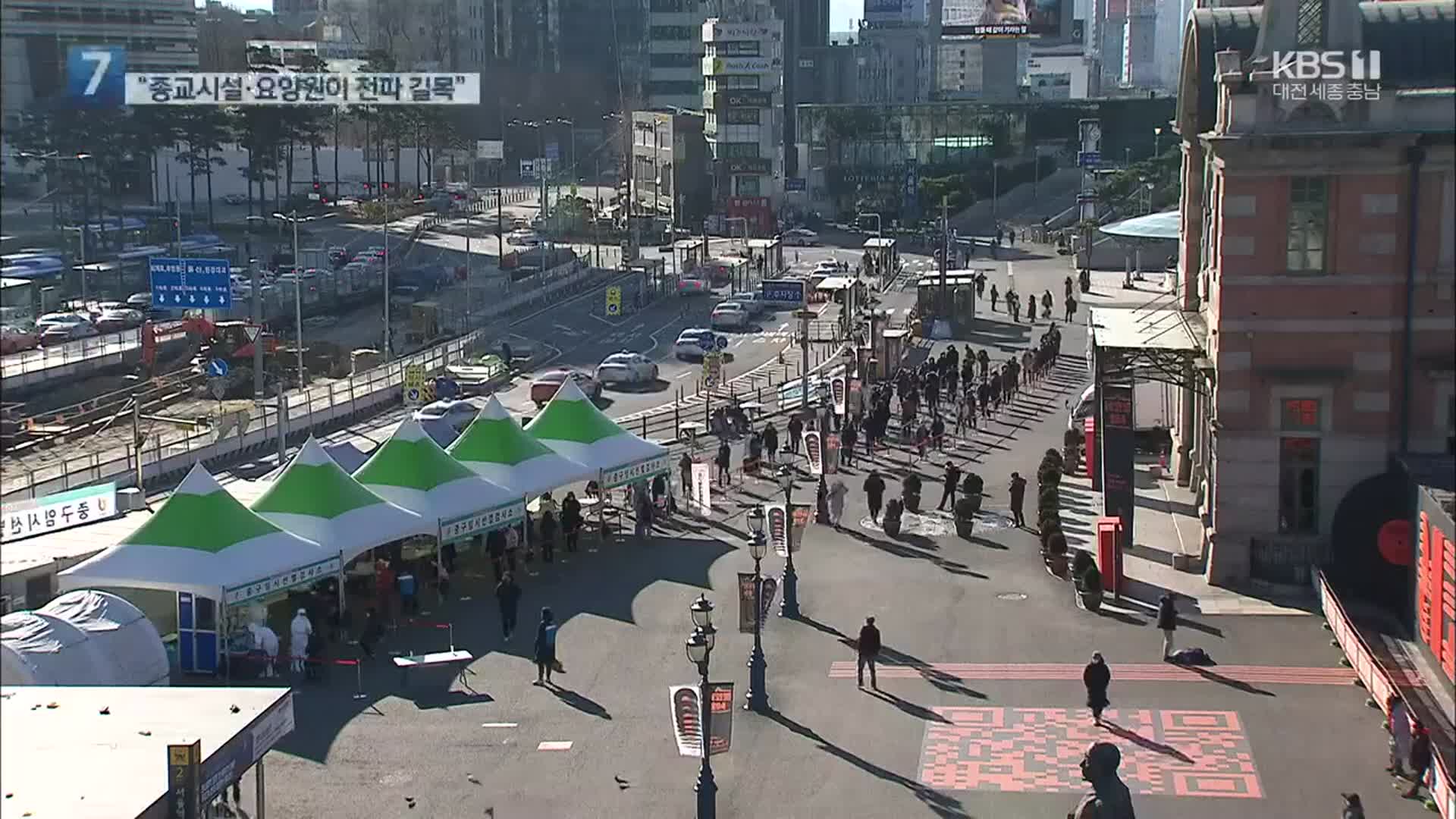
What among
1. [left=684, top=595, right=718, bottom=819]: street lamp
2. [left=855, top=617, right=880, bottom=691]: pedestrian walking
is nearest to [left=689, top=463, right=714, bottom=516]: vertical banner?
[left=855, top=617, right=880, bottom=691]: pedestrian walking

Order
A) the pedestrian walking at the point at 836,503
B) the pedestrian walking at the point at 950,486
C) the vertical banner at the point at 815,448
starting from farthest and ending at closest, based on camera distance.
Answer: the vertical banner at the point at 815,448, the pedestrian walking at the point at 950,486, the pedestrian walking at the point at 836,503

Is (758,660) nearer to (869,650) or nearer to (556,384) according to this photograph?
(869,650)

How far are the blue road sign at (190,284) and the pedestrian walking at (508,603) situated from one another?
23.1 metres

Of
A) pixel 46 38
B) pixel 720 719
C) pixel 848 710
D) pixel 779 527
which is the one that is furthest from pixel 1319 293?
pixel 46 38

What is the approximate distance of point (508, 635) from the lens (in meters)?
29.1

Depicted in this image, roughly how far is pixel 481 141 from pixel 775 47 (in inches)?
1183

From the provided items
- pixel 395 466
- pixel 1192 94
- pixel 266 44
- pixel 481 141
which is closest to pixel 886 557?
pixel 395 466

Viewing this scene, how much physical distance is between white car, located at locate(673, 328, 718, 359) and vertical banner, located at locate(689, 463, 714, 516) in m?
27.6

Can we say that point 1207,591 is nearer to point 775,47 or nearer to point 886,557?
point 886,557

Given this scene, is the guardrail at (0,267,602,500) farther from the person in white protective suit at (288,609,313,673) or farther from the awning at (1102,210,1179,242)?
the awning at (1102,210,1179,242)

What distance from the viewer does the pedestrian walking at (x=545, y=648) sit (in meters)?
26.6

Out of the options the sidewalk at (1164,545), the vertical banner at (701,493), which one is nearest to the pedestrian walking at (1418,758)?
the sidewalk at (1164,545)

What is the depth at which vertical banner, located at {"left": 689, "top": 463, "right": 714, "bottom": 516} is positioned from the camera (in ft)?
122

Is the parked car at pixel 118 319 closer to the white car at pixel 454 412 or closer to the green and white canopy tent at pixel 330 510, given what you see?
the white car at pixel 454 412
